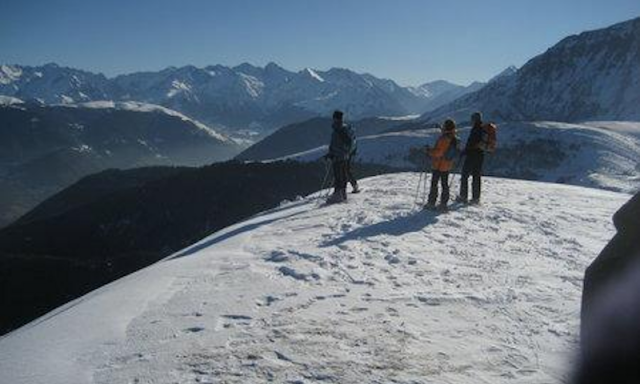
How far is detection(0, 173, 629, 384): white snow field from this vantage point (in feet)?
31.2

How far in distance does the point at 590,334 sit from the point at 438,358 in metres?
2.52

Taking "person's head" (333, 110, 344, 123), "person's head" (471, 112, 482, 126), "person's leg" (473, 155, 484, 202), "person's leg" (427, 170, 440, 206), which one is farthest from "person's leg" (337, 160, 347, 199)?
"person's head" (471, 112, 482, 126)

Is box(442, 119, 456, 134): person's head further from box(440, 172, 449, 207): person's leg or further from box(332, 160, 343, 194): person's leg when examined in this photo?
box(332, 160, 343, 194): person's leg

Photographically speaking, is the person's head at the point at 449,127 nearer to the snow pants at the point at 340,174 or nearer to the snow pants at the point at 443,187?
the snow pants at the point at 443,187

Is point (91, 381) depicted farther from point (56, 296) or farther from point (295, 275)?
point (56, 296)

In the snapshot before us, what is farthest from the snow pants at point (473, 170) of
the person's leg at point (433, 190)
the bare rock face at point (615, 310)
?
the bare rock face at point (615, 310)

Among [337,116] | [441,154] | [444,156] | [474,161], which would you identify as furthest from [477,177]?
[337,116]

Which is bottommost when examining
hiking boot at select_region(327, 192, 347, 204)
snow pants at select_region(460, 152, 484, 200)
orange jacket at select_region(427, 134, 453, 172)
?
hiking boot at select_region(327, 192, 347, 204)

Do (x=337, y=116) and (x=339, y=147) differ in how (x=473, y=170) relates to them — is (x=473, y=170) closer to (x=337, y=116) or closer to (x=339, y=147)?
(x=339, y=147)

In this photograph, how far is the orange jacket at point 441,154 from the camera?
2227 cm

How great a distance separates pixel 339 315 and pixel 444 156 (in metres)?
12.1

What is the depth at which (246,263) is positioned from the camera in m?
15.8

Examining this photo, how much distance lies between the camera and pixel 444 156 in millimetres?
22688

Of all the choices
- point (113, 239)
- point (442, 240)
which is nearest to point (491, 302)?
point (442, 240)
